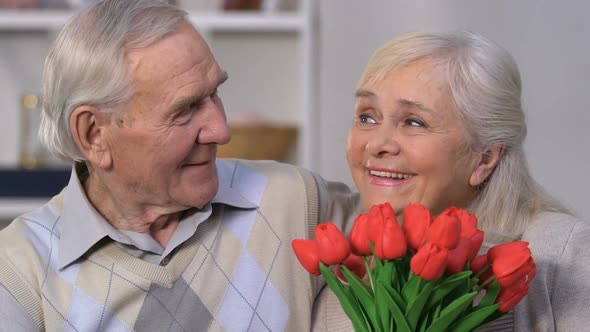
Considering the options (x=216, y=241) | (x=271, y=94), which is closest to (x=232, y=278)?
(x=216, y=241)

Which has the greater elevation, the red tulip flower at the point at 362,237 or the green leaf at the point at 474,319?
the red tulip flower at the point at 362,237

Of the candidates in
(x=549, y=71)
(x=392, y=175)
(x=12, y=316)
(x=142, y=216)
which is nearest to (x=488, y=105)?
(x=392, y=175)

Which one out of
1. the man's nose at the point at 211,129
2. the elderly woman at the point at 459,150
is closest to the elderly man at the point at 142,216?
the man's nose at the point at 211,129

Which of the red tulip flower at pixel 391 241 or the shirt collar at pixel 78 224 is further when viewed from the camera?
the shirt collar at pixel 78 224

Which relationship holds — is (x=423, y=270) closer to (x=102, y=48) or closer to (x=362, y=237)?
(x=362, y=237)

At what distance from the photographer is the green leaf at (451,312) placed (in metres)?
1.31

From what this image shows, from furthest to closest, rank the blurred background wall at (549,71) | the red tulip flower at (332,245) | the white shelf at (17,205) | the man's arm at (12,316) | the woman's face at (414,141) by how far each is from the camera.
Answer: the white shelf at (17,205), the blurred background wall at (549,71), the woman's face at (414,141), the man's arm at (12,316), the red tulip flower at (332,245)

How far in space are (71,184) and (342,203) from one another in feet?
1.81

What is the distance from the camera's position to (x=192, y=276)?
1751 mm

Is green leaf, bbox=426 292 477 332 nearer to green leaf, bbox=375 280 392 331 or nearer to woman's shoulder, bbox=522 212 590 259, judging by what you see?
green leaf, bbox=375 280 392 331

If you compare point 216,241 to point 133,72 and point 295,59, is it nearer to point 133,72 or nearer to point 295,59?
point 133,72

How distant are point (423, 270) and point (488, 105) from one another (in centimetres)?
55

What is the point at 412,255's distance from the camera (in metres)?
1.37

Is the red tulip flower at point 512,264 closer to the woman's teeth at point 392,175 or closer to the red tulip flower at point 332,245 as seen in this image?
the red tulip flower at point 332,245
